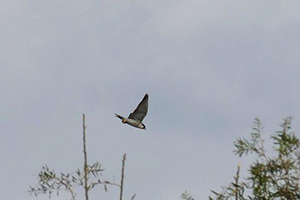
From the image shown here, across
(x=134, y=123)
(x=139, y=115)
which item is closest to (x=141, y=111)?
(x=139, y=115)

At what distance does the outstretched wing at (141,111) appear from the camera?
907 inches

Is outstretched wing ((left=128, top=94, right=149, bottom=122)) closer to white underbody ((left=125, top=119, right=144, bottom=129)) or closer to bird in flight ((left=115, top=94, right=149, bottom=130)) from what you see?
bird in flight ((left=115, top=94, right=149, bottom=130))

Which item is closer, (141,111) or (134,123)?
(134,123)

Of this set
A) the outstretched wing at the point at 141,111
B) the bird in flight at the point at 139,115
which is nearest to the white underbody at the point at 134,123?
the bird in flight at the point at 139,115

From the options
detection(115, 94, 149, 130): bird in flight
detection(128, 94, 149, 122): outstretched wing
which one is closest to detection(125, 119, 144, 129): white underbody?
detection(115, 94, 149, 130): bird in flight

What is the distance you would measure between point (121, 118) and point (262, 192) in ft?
41.8

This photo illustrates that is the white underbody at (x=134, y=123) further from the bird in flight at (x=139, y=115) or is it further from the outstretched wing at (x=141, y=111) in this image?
the outstretched wing at (x=141, y=111)

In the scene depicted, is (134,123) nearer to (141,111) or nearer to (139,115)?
(139,115)

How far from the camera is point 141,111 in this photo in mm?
23391

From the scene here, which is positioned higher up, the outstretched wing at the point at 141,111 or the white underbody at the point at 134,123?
the outstretched wing at the point at 141,111

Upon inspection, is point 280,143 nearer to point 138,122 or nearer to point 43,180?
point 43,180

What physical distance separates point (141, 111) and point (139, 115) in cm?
26

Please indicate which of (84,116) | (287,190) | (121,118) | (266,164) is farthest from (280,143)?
(121,118)

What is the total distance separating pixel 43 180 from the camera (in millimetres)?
6320
